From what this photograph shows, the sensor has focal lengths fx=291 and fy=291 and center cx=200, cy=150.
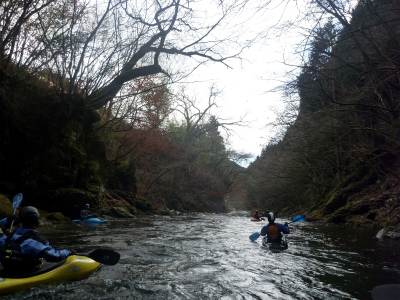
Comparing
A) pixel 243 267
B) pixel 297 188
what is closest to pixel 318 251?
pixel 243 267

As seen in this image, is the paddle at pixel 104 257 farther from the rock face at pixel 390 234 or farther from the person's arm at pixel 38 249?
the rock face at pixel 390 234

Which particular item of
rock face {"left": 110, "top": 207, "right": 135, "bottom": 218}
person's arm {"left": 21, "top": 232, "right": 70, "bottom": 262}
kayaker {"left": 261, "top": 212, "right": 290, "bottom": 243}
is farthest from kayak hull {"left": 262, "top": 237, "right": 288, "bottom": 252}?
rock face {"left": 110, "top": 207, "right": 135, "bottom": 218}

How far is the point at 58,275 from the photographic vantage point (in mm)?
3510

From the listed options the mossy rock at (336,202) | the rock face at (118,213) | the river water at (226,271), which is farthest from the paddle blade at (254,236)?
the mossy rock at (336,202)

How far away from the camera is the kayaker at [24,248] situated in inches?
127

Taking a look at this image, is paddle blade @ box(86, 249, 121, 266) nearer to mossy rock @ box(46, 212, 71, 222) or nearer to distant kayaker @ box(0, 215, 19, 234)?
distant kayaker @ box(0, 215, 19, 234)

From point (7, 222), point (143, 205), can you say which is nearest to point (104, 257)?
point (7, 222)

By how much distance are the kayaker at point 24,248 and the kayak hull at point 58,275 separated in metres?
0.13

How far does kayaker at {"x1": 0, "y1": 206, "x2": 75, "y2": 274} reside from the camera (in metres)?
3.23

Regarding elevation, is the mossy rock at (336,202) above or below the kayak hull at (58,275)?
above

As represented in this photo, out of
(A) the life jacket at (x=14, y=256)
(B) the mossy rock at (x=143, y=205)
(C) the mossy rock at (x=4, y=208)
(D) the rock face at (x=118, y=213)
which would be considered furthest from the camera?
(B) the mossy rock at (x=143, y=205)

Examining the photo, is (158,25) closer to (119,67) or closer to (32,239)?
(119,67)

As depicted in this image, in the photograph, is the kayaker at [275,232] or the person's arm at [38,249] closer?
the person's arm at [38,249]

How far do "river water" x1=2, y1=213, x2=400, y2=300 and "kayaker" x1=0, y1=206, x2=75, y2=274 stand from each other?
0.31 meters
